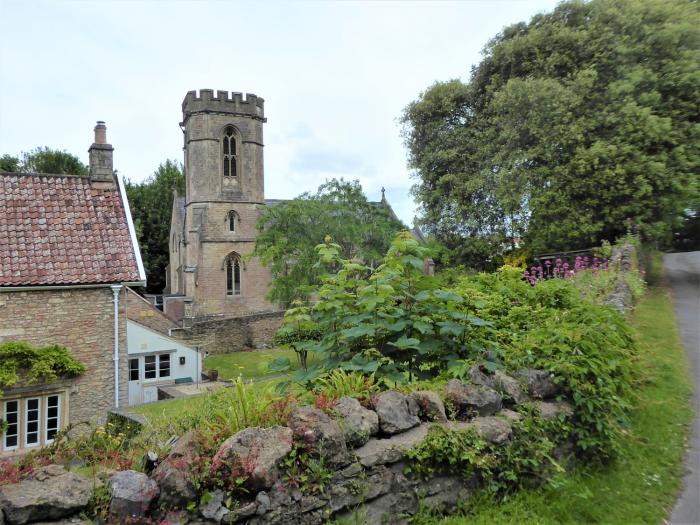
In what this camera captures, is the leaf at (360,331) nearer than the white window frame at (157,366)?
Yes

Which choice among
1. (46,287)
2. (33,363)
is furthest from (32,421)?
(46,287)

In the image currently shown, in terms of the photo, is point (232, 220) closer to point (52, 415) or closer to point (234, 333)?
point (234, 333)

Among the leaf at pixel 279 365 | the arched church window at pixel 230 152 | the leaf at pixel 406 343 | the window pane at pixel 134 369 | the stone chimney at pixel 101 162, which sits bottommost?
the window pane at pixel 134 369

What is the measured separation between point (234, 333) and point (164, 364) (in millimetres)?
8160

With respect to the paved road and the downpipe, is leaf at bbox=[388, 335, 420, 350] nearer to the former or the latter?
the paved road

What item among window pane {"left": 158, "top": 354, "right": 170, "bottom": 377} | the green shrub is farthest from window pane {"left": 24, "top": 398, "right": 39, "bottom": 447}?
the green shrub

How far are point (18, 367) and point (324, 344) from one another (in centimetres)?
1095

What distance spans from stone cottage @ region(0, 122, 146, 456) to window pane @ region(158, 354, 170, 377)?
8888mm

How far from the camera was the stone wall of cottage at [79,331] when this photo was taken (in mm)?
12703

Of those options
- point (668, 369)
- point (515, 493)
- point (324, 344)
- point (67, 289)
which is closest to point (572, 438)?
point (515, 493)

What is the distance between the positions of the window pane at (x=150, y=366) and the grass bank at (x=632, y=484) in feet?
68.6

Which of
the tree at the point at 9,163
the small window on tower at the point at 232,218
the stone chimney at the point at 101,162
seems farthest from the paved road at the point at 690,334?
the tree at the point at 9,163

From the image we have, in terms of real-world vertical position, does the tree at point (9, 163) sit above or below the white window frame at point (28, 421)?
above

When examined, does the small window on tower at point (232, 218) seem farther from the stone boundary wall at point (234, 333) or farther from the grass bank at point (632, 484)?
the grass bank at point (632, 484)
